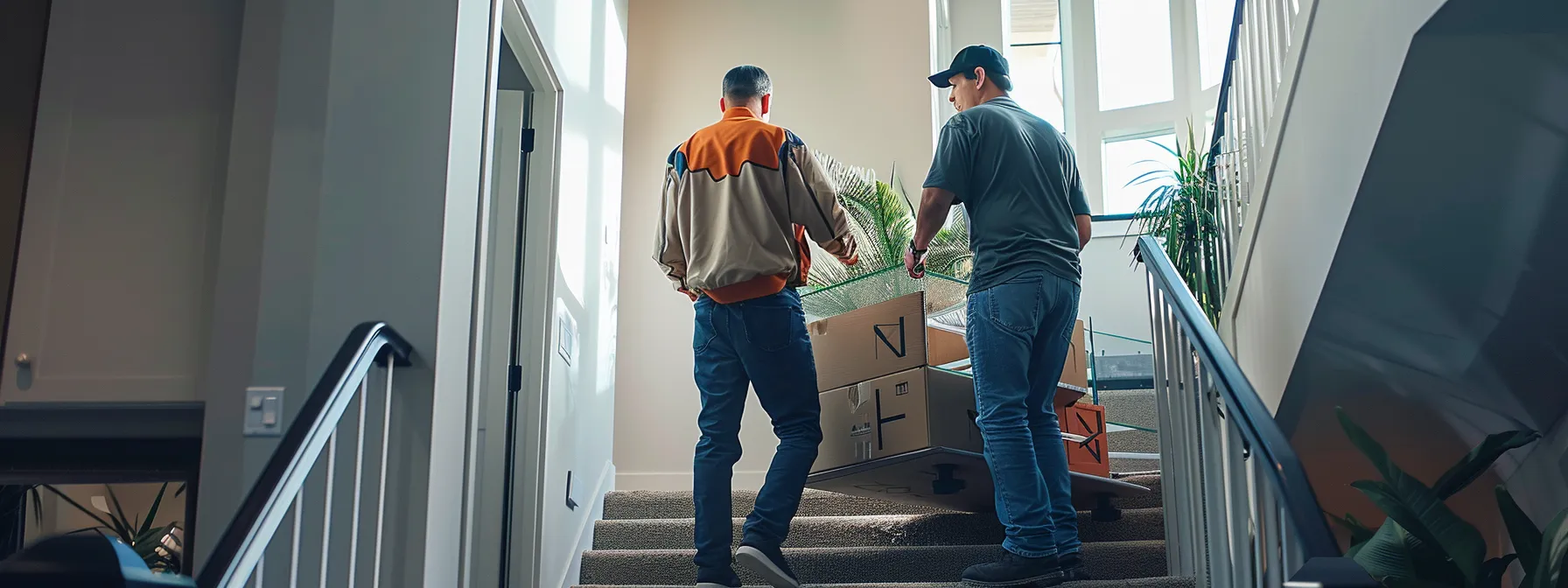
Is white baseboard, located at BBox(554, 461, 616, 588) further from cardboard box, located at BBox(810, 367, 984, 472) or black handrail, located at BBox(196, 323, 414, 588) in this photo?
A: black handrail, located at BBox(196, 323, 414, 588)

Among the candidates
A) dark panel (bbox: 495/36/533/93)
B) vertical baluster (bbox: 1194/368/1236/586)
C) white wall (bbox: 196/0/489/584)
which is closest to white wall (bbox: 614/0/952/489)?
dark panel (bbox: 495/36/533/93)

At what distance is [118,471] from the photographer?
2.91 meters

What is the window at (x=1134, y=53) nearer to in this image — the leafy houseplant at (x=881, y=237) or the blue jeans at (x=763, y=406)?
the leafy houseplant at (x=881, y=237)

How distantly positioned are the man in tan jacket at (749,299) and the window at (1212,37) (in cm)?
526

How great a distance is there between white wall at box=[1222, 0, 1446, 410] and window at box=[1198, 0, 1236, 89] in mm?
4402

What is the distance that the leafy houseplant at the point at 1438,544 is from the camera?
2.59 metres

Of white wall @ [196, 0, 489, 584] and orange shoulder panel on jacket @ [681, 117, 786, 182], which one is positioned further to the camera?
orange shoulder panel on jacket @ [681, 117, 786, 182]

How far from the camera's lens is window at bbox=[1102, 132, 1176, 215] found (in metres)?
7.70

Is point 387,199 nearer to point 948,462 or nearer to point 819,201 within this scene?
point 819,201

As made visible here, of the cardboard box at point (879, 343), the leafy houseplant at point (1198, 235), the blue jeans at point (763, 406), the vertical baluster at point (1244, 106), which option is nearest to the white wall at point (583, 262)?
the blue jeans at point (763, 406)

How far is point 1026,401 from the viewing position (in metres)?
2.90

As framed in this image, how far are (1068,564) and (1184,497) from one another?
41 cm

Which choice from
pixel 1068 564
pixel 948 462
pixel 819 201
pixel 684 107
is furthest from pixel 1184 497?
pixel 684 107

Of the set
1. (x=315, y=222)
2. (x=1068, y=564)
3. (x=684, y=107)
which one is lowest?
(x=1068, y=564)
